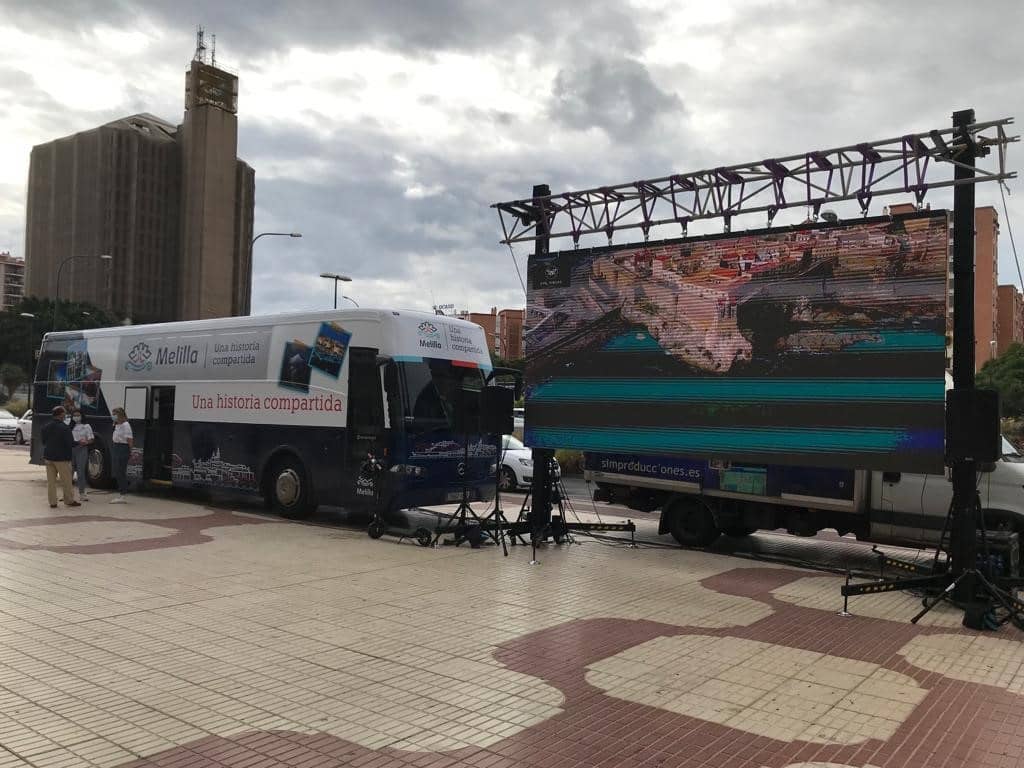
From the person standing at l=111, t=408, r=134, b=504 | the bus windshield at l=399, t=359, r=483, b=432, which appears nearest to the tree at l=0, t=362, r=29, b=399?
the person standing at l=111, t=408, r=134, b=504

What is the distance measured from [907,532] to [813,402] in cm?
208

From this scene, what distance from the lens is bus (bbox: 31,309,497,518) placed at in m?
12.5

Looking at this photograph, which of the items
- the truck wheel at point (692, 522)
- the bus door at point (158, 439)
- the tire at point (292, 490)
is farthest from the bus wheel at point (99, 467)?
the truck wheel at point (692, 522)

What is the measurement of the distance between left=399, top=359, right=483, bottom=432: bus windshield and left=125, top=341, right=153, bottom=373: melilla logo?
6972 millimetres

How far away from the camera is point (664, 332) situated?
36.2 feet

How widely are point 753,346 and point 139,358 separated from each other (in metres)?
12.5

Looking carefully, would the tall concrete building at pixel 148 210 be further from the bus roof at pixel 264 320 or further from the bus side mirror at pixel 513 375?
the bus side mirror at pixel 513 375

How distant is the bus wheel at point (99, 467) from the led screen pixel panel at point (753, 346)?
10.4 m

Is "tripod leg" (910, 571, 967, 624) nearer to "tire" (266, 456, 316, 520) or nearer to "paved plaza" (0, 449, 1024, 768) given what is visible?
"paved plaza" (0, 449, 1024, 768)

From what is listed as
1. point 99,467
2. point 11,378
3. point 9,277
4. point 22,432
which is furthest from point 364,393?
point 9,277

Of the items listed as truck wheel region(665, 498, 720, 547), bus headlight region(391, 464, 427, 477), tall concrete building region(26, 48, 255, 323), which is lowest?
truck wheel region(665, 498, 720, 547)

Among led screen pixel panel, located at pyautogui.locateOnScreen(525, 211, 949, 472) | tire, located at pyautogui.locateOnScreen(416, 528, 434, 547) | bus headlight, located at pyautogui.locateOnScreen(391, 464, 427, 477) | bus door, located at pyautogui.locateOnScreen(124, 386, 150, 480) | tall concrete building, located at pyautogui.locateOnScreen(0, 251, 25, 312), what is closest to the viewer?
led screen pixel panel, located at pyautogui.locateOnScreen(525, 211, 949, 472)

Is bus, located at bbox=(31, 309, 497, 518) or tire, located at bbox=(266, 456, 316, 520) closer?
bus, located at bbox=(31, 309, 497, 518)

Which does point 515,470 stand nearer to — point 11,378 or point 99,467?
point 99,467
